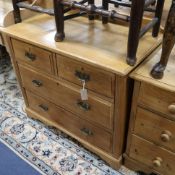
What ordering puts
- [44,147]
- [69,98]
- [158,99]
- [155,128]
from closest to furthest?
[158,99], [155,128], [69,98], [44,147]

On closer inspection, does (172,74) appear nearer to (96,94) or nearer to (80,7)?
(96,94)

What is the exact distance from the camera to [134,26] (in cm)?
85

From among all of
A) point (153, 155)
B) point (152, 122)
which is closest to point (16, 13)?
point (152, 122)

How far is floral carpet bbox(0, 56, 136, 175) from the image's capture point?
4.41ft

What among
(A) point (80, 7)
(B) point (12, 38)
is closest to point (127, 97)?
(A) point (80, 7)

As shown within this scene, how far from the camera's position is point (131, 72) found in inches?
37.2

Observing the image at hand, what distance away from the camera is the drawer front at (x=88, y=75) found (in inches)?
38.7

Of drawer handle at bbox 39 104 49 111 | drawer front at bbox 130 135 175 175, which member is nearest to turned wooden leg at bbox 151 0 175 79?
drawer front at bbox 130 135 175 175

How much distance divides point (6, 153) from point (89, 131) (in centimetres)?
60

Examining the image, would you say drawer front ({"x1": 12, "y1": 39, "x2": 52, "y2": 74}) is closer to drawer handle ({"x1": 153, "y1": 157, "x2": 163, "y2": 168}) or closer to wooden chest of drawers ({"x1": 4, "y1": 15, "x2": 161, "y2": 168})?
wooden chest of drawers ({"x1": 4, "y1": 15, "x2": 161, "y2": 168})

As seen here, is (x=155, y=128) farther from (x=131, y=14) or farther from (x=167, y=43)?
(x=131, y=14)

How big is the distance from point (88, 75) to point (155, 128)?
1.31 ft

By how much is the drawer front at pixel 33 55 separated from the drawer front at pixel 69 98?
71mm

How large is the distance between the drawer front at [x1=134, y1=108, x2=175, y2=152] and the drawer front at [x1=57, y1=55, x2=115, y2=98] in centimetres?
19
